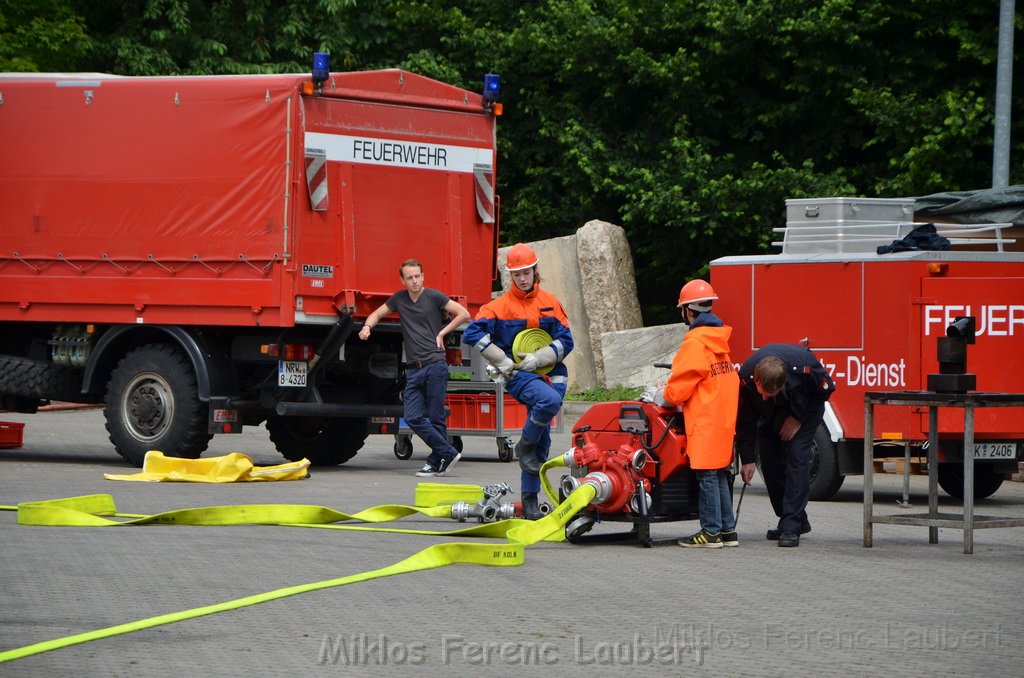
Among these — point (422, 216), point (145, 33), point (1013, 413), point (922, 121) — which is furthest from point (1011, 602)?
point (145, 33)

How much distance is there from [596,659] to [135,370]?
10.2m

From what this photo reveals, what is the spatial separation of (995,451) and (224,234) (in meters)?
7.07

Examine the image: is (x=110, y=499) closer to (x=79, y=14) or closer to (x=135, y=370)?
(x=135, y=370)

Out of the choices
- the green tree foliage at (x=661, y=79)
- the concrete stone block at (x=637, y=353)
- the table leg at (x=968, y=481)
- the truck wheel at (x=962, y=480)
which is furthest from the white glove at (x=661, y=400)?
the green tree foliage at (x=661, y=79)

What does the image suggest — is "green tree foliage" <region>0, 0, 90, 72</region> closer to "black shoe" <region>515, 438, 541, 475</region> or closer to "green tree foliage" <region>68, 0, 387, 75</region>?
"green tree foliage" <region>68, 0, 387, 75</region>

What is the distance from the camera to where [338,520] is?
39.9ft

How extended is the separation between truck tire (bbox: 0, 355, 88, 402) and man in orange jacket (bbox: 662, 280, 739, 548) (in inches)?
323

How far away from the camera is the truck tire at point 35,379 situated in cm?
1723

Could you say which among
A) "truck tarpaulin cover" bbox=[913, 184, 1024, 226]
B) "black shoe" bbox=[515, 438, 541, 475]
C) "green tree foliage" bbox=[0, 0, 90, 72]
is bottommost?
"black shoe" bbox=[515, 438, 541, 475]

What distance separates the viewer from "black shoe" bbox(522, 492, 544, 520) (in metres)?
12.0

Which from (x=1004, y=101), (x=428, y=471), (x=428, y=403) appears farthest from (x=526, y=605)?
(x=1004, y=101)

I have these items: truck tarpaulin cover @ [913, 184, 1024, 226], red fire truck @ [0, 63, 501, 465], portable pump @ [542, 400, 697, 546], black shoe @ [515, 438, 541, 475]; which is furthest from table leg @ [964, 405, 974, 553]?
truck tarpaulin cover @ [913, 184, 1024, 226]

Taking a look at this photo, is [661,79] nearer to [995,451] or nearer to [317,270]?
[317,270]

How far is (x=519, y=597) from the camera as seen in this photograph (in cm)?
878
